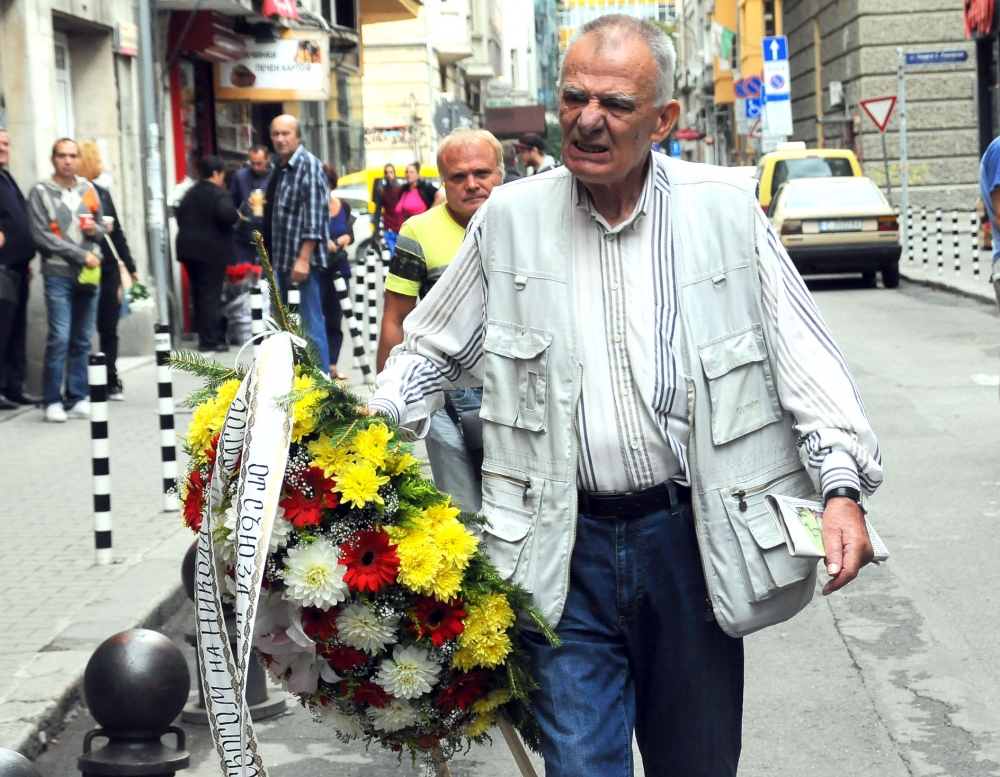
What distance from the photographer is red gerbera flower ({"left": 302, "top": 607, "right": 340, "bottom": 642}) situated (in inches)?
111

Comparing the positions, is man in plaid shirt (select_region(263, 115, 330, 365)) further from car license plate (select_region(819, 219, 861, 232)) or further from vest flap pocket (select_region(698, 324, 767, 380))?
car license plate (select_region(819, 219, 861, 232))

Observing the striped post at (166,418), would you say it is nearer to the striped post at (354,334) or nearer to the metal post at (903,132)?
the striped post at (354,334)

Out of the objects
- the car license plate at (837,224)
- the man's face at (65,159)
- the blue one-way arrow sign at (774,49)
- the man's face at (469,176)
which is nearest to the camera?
the man's face at (469,176)

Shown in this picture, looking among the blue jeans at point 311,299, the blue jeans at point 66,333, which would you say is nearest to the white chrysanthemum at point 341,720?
the blue jeans at point 311,299

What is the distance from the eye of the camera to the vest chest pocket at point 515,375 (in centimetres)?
285

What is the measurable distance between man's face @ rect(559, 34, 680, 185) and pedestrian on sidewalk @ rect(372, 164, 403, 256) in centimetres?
2052

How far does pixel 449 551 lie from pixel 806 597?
663 mm

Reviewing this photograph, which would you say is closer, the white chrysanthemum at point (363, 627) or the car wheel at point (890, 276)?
the white chrysanthemum at point (363, 627)

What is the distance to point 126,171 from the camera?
16688mm

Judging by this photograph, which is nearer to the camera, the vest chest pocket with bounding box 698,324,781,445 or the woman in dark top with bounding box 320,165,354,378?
the vest chest pocket with bounding box 698,324,781,445

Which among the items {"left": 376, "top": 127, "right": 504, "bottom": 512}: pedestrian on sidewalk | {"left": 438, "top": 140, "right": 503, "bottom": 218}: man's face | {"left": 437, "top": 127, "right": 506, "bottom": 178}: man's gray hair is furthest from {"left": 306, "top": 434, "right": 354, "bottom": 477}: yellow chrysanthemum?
{"left": 437, "top": 127, "right": 506, "bottom": 178}: man's gray hair

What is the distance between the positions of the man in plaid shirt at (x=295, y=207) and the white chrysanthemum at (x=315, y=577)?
8.32 meters

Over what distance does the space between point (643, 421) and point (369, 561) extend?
0.55 m

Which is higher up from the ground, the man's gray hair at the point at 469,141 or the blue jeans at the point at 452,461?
the man's gray hair at the point at 469,141
